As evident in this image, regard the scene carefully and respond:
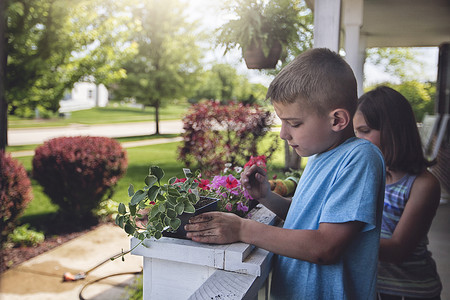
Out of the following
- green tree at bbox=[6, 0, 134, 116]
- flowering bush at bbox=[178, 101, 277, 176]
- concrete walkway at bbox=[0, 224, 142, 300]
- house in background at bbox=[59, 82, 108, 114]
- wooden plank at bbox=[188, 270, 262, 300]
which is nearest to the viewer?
wooden plank at bbox=[188, 270, 262, 300]

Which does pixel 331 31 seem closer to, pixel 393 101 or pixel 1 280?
pixel 393 101

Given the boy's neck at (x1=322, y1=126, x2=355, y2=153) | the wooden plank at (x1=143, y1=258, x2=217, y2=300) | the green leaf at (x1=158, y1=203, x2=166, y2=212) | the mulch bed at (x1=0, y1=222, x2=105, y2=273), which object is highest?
the boy's neck at (x1=322, y1=126, x2=355, y2=153)

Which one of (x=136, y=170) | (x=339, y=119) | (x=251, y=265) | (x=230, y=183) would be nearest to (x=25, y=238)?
(x=230, y=183)

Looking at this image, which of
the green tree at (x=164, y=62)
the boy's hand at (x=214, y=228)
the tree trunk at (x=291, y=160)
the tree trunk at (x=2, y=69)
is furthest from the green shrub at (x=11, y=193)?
the green tree at (x=164, y=62)

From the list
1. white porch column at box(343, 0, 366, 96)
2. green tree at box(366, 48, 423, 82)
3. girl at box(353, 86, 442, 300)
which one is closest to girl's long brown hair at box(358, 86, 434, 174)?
girl at box(353, 86, 442, 300)

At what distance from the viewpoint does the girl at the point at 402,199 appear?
135 centimetres

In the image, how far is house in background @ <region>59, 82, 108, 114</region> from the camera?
36.3 m

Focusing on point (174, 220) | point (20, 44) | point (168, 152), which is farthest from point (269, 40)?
point (168, 152)

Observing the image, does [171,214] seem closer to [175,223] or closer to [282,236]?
[175,223]

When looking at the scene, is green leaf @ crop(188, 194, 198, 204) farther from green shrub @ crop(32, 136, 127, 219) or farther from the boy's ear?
green shrub @ crop(32, 136, 127, 219)

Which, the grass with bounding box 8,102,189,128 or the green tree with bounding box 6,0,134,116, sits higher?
the green tree with bounding box 6,0,134,116

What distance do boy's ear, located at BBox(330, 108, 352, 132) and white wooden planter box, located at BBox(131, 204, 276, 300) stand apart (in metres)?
0.35

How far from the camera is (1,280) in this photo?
11.4 feet

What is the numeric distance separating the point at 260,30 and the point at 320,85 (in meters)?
1.69
